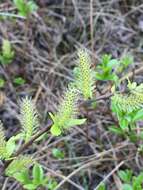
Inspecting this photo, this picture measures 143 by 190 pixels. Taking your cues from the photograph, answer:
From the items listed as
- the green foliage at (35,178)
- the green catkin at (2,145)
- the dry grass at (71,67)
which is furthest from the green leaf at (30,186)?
the green catkin at (2,145)

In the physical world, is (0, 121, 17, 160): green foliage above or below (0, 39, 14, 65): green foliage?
below

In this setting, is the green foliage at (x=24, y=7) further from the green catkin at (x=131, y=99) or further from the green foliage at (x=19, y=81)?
the green catkin at (x=131, y=99)

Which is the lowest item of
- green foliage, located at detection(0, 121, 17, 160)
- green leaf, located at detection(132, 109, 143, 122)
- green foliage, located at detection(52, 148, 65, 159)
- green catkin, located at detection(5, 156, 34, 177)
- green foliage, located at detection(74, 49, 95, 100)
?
green foliage, located at detection(52, 148, 65, 159)

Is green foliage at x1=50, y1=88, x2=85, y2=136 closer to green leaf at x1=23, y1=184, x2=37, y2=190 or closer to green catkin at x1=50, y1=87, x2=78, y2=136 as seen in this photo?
green catkin at x1=50, y1=87, x2=78, y2=136

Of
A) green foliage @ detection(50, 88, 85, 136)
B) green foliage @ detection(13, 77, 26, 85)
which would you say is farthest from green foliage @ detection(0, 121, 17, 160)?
green foliage @ detection(13, 77, 26, 85)

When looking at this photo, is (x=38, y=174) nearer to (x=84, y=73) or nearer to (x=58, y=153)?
(x=58, y=153)

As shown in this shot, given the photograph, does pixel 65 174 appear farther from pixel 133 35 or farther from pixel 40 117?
pixel 133 35

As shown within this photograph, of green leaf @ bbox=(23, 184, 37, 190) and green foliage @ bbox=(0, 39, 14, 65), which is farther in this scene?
green foliage @ bbox=(0, 39, 14, 65)
